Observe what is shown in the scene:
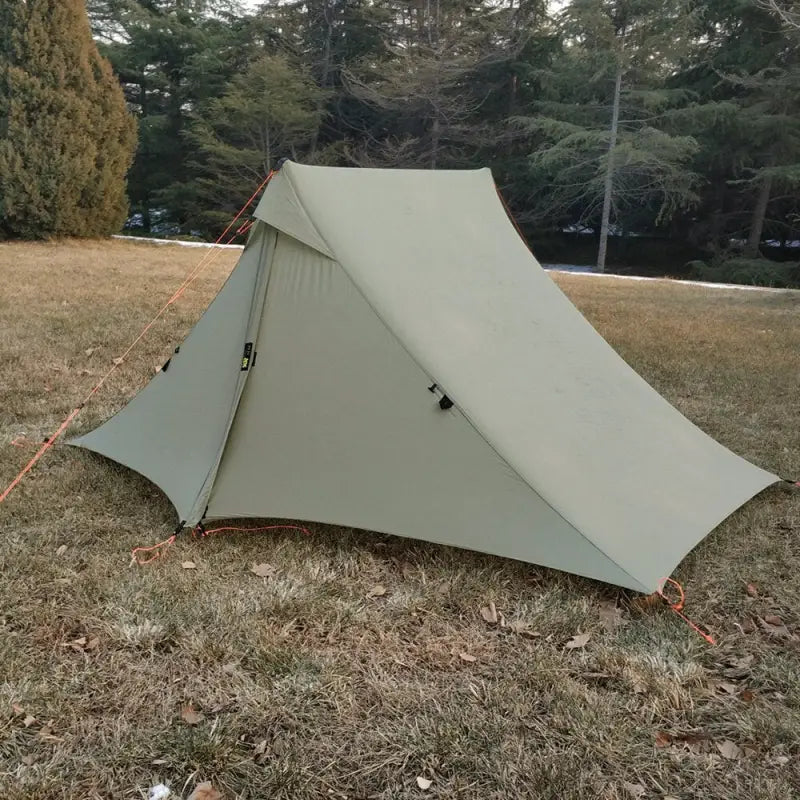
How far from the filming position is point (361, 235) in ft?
10.6

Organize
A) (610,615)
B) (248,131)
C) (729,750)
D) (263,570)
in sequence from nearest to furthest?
(729,750) → (610,615) → (263,570) → (248,131)

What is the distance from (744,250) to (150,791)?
2037 cm

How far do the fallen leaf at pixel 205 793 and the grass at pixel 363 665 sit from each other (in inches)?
1.1


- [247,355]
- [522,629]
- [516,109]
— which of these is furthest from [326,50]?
[522,629]

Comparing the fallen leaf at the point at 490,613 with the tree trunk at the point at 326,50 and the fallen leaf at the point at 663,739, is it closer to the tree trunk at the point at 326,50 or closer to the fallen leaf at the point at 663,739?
the fallen leaf at the point at 663,739

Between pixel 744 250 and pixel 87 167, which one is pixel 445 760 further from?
pixel 744 250

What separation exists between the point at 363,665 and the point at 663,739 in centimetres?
90

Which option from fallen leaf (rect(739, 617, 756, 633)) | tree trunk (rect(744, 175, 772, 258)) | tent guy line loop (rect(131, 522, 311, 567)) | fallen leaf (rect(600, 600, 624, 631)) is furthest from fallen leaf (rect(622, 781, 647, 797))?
tree trunk (rect(744, 175, 772, 258))

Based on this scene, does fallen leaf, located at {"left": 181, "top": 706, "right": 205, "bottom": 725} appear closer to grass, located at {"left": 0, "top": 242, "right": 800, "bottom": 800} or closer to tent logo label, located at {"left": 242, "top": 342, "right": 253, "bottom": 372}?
grass, located at {"left": 0, "top": 242, "right": 800, "bottom": 800}

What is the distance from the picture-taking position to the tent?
9.20ft

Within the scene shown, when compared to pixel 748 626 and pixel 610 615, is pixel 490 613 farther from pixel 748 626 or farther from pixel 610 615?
pixel 748 626

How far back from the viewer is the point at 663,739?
6.75 ft

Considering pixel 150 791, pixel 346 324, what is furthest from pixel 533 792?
pixel 346 324

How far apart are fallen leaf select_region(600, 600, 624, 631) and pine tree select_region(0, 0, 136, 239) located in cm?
1402
